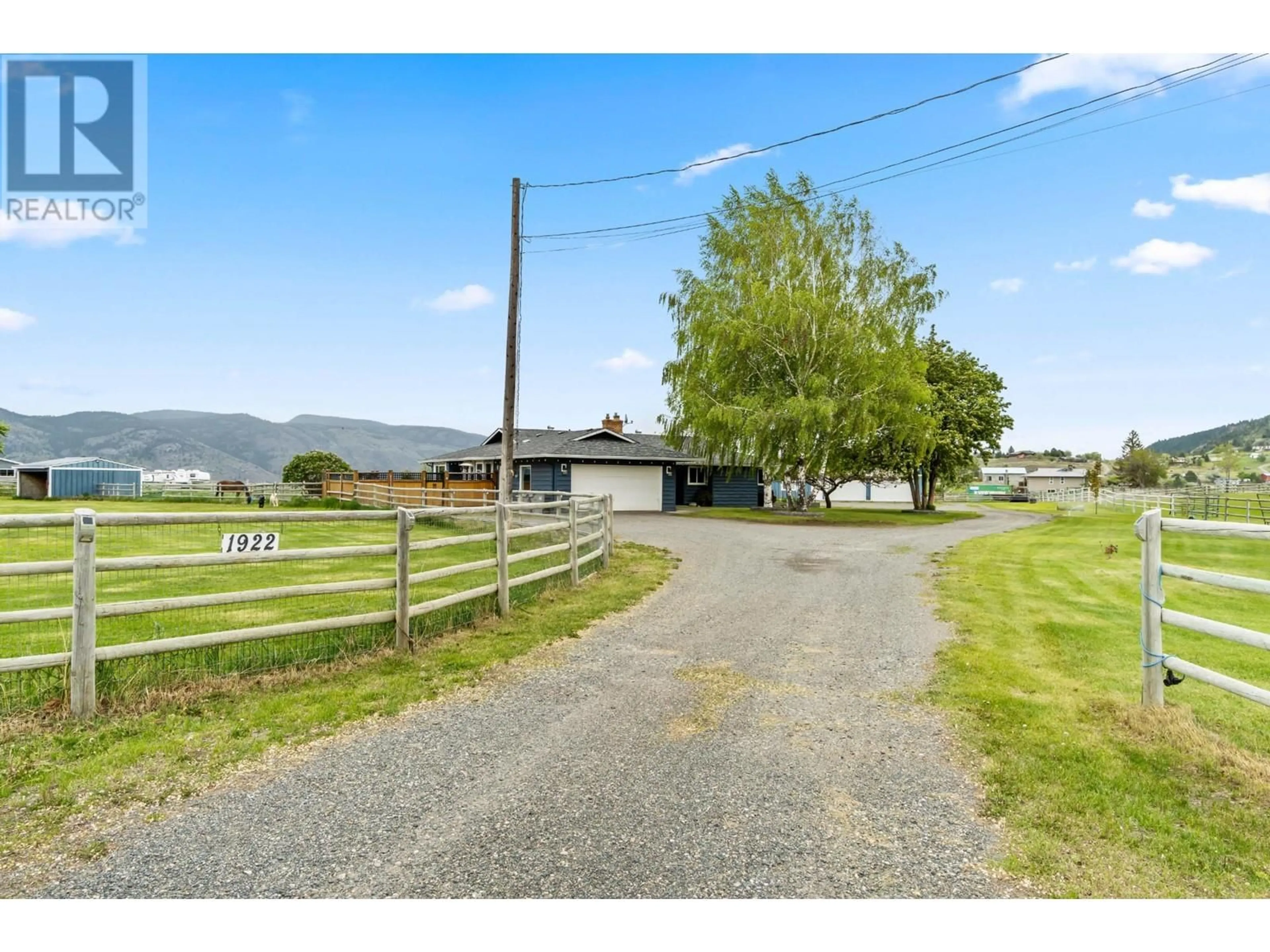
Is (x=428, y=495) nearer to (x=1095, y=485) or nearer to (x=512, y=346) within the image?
(x=512, y=346)

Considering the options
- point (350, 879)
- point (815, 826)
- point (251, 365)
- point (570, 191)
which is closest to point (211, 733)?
point (350, 879)

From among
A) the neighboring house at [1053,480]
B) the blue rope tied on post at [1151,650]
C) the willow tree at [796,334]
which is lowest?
the blue rope tied on post at [1151,650]

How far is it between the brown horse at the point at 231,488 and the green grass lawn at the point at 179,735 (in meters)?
36.9

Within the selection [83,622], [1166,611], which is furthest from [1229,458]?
[83,622]

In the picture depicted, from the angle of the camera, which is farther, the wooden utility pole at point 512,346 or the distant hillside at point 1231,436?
the distant hillside at point 1231,436

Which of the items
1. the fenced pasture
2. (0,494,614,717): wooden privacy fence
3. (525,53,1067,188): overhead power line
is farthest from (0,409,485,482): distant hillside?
(0,494,614,717): wooden privacy fence

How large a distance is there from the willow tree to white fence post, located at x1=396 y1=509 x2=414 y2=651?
2039 centimetres

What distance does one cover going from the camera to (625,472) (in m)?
32.2

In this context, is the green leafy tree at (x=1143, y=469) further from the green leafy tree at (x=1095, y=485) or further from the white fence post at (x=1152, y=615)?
the white fence post at (x=1152, y=615)

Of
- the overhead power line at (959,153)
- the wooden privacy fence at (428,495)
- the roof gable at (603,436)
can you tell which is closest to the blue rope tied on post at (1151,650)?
the overhead power line at (959,153)

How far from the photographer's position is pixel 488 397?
37.8m

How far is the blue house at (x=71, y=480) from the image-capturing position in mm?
42656

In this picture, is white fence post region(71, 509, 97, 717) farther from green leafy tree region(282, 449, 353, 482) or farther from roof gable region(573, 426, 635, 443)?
green leafy tree region(282, 449, 353, 482)

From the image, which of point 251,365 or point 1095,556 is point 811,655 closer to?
point 1095,556
